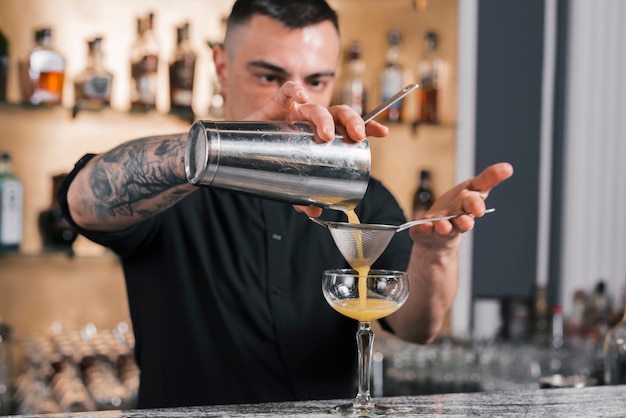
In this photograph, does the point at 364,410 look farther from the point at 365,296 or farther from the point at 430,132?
the point at 430,132

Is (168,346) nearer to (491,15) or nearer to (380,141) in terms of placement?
(380,141)

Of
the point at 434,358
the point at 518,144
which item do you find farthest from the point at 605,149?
the point at 434,358

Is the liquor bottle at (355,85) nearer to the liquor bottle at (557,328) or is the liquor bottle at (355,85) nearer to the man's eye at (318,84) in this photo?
the liquor bottle at (557,328)

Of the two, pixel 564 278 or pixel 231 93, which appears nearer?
pixel 231 93

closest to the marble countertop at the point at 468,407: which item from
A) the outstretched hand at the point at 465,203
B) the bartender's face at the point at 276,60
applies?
the outstretched hand at the point at 465,203

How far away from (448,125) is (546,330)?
934 mm

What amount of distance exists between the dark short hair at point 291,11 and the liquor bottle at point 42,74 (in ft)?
4.06

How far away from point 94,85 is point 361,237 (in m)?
1.95

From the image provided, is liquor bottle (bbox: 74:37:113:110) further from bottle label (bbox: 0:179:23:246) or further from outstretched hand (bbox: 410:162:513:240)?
outstretched hand (bbox: 410:162:513:240)

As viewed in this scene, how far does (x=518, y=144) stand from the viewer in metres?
3.79

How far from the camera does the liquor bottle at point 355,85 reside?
3439 millimetres

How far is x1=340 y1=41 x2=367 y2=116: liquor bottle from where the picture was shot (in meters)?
3.44

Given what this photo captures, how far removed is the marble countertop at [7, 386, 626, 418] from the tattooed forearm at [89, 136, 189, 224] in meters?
0.40

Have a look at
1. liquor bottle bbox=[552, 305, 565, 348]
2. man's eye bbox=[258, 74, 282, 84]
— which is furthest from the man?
liquor bottle bbox=[552, 305, 565, 348]
